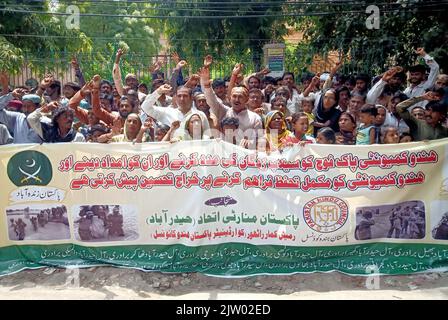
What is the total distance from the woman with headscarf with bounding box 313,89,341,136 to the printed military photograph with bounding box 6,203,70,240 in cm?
335

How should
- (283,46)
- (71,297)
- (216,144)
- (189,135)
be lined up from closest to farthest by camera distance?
(71,297)
(216,144)
(189,135)
(283,46)

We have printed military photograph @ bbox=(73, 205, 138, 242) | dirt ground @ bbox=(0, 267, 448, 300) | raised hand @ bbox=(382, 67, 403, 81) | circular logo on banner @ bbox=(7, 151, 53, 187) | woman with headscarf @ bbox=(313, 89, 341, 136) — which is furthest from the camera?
raised hand @ bbox=(382, 67, 403, 81)

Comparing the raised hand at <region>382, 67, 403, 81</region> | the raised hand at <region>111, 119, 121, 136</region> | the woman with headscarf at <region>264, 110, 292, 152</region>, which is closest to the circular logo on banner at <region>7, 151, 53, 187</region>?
the raised hand at <region>111, 119, 121, 136</region>

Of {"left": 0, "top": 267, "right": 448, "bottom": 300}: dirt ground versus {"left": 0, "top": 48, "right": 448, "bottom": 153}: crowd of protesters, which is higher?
{"left": 0, "top": 48, "right": 448, "bottom": 153}: crowd of protesters

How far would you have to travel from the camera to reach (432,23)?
30.1 ft

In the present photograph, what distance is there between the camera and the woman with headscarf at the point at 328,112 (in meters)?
6.41

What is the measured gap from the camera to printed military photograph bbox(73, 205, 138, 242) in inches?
192

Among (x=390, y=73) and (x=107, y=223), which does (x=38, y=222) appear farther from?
(x=390, y=73)

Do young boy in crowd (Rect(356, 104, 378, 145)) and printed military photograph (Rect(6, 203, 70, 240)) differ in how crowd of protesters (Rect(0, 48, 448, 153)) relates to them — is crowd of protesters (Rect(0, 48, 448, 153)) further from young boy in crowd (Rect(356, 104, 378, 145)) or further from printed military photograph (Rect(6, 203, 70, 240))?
printed military photograph (Rect(6, 203, 70, 240))

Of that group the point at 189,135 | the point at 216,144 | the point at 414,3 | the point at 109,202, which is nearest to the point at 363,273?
the point at 216,144

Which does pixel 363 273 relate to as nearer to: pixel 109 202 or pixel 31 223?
pixel 109 202

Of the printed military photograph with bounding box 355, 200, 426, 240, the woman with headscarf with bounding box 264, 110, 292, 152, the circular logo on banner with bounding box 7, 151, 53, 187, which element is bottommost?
the printed military photograph with bounding box 355, 200, 426, 240

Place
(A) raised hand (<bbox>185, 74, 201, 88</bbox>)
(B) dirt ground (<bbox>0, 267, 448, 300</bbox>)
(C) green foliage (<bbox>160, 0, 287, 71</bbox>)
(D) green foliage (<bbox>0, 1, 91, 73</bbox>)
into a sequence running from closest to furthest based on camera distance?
(B) dirt ground (<bbox>0, 267, 448, 300</bbox>) < (A) raised hand (<bbox>185, 74, 201, 88</bbox>) < (D) green foliage (<bbox>0, 1, 91, 73</bbox>) < (C) green foliage (<bbox>160, 0, 287, 71</bbox>)

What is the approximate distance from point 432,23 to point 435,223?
5718 millimetres
